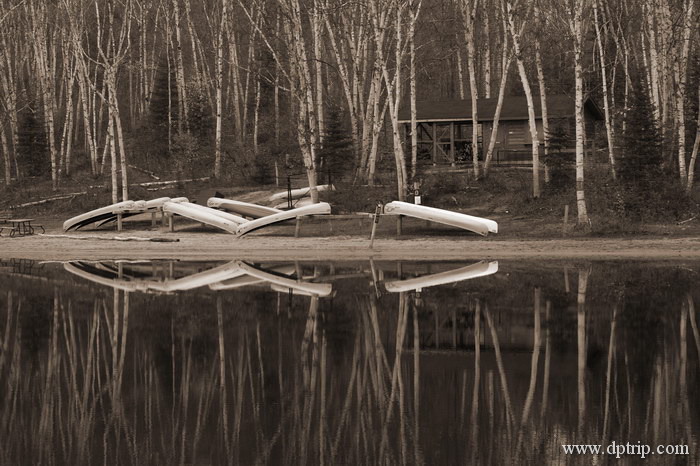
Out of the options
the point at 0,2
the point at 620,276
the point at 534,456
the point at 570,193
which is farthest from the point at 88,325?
the point at 0,2

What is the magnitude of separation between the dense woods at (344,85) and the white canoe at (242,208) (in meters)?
1.94

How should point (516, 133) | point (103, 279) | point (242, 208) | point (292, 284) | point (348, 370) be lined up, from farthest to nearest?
point (516, 133) → point (242, 208) → point (103, 279) → point (292, 284) → point (348, 370)

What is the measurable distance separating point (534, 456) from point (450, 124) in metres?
38.3

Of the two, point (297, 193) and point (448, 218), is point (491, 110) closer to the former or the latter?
point (297, 193)

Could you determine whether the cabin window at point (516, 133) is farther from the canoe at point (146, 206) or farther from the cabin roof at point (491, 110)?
the canoe at point (146, 206)

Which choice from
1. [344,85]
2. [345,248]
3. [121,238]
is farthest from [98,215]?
[344,85]

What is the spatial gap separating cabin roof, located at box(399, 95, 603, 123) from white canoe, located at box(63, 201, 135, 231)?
15.5 m

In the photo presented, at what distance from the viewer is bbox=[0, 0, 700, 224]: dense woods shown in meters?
36.0

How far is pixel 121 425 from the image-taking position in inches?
425

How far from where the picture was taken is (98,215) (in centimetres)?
3478

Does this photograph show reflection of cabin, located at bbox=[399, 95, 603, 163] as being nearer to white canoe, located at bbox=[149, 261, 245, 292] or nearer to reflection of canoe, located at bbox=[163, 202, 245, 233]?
reflection of canoe, located at bbox=[163, 202, 245, 233]

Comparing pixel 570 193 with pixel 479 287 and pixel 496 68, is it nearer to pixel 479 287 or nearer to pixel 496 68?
pixel 479 287

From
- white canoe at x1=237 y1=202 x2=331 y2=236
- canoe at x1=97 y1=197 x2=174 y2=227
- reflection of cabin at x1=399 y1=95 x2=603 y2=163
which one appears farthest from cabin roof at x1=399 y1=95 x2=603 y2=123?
white canoe at x1=237 y1=202 x2=331 y2=236

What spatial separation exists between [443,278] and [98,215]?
15406 mm
